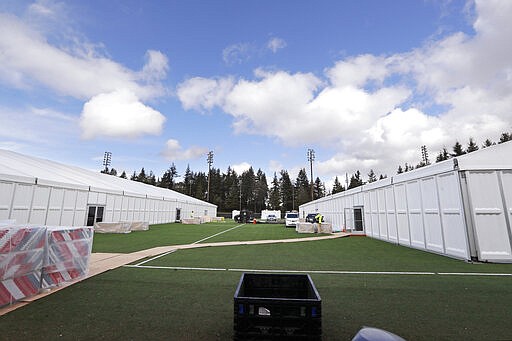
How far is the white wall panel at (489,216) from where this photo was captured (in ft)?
31.5

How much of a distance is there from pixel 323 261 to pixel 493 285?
4739 millimetres

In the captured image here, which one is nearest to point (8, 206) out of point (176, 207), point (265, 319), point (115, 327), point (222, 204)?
point (115, 327)

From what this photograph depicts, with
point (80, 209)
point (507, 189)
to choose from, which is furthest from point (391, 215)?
point (80, 209)

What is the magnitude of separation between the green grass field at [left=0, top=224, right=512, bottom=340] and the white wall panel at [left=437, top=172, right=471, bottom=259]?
5.52ft

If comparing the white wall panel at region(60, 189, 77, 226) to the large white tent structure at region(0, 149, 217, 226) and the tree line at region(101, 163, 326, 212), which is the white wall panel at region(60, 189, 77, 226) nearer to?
the large white tent structure at region(0, 149, 217, 226)

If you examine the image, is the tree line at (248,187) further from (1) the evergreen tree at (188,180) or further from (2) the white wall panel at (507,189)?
(2) the white wall panel at (507,189)

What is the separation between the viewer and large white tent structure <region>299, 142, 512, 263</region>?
384 inches

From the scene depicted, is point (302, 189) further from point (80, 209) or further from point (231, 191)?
point (80, 209)

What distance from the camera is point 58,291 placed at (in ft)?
19.4

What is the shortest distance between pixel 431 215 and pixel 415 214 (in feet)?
4.22

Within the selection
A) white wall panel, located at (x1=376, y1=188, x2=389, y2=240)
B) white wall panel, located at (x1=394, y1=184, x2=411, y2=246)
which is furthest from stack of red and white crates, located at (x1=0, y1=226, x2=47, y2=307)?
white wall panel, located at (x1=376, y1=188, x2=389, y2=240)

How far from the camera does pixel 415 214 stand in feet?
43.2

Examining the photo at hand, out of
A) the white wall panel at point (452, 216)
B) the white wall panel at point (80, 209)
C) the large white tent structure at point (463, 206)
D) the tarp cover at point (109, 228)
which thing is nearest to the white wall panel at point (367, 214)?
the large white tent structure at point (463, 206)

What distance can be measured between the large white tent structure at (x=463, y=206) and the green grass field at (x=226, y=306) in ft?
5.51
